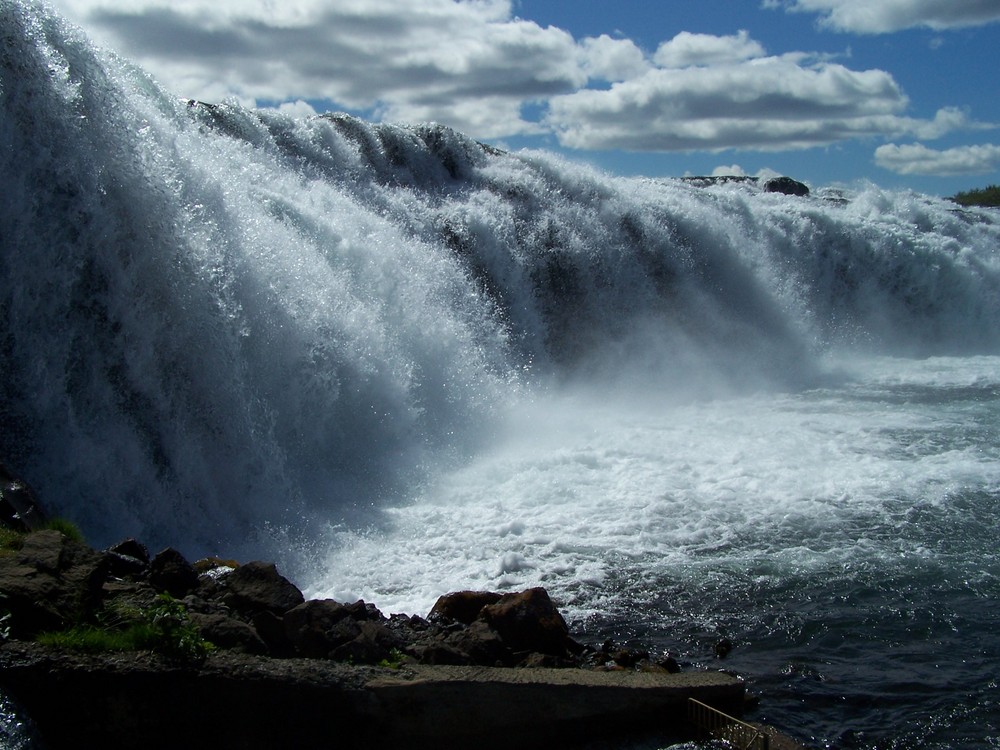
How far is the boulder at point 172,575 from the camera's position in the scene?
6129 mm

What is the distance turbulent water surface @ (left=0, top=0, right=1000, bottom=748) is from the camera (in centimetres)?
767

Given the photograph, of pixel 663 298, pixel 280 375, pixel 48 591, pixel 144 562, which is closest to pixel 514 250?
pixel 663 298

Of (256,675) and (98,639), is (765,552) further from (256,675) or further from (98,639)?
(98,639)

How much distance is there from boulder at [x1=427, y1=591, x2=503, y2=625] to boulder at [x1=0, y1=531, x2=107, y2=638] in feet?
8.48

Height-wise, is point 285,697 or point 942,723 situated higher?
point 285,697

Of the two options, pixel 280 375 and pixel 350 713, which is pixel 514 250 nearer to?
pixel 280 375

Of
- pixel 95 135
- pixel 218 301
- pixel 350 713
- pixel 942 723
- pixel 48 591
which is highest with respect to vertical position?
pixel 95 135

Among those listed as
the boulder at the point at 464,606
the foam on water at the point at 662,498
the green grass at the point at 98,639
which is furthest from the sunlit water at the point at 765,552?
the green grass at the point at 98,639

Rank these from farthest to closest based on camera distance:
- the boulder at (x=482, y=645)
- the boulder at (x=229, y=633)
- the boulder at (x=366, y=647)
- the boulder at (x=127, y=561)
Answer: the boulder at (x=127, y=561)
the boulder at (x=482, y=645)
the boulder at (x=366, y=647)
the boulder at (x=229, y=633)

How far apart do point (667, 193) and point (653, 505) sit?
1340 cm

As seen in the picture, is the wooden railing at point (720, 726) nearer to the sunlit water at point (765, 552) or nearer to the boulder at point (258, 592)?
the sunlit water at point (765, 552)

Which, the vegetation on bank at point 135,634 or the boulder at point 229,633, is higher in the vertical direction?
the vegetation on bank at point 135,634

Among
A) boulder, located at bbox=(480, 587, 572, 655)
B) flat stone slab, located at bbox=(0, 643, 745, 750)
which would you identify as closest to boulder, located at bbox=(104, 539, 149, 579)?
flat stone slab, located at bbox=(0, 643, 745, 750)

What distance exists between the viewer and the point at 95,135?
9680mm
